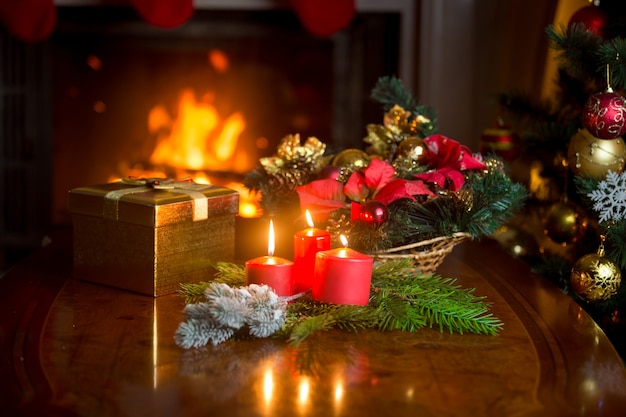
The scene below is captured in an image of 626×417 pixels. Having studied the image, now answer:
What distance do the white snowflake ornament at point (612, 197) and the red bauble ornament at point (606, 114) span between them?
0.26 ft

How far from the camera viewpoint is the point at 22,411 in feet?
2.30

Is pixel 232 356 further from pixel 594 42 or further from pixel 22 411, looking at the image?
pixel 594 42

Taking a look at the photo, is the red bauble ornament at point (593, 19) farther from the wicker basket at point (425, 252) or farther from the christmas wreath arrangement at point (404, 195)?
the wicker basket at point (425, 252)

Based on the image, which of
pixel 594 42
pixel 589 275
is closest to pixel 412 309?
pixel 589 275

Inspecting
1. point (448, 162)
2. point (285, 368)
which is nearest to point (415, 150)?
point (448, 162)

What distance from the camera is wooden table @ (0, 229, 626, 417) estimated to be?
2.40ft

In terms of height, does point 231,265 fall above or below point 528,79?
below

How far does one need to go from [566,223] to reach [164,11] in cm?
145

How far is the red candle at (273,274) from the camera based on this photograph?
97cm

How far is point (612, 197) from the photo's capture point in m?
1.22

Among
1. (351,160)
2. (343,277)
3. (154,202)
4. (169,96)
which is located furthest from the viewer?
(169,96)

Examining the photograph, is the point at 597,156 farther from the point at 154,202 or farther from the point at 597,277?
the point at 154,202

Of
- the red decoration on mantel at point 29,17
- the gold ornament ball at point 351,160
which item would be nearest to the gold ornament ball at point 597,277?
the gold ornament ball at point 351,160

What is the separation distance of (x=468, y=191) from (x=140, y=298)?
0.46 metres
